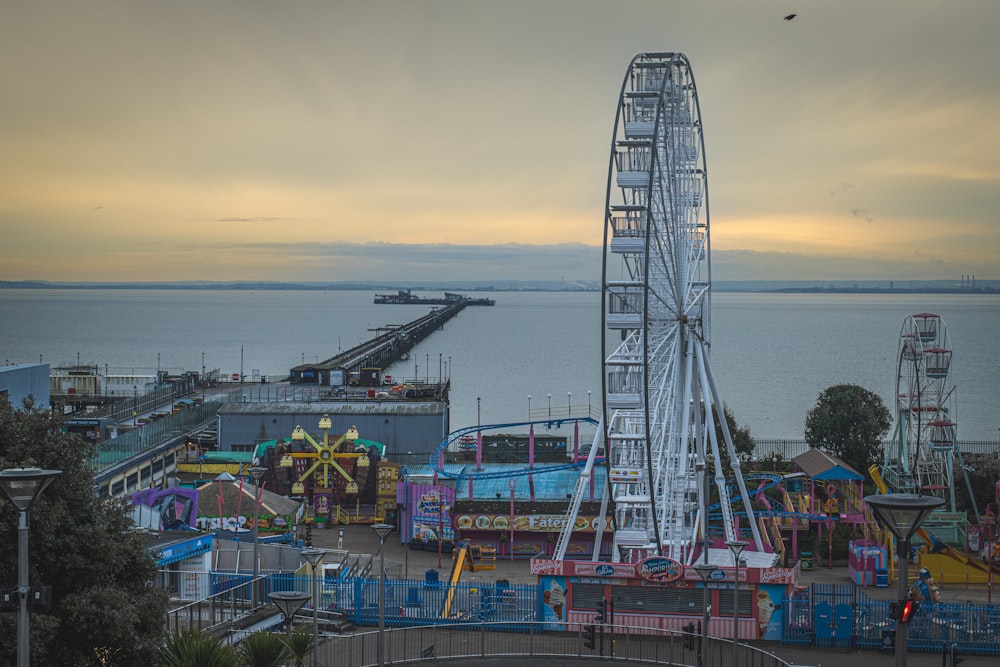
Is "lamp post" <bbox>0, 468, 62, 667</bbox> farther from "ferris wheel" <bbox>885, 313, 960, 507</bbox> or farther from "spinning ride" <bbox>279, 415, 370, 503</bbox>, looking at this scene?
"ferris wheel" <bbox>885, 313, 960, 507</bbox>

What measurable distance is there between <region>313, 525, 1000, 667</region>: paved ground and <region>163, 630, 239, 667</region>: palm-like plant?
23.6ft

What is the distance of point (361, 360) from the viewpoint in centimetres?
10644

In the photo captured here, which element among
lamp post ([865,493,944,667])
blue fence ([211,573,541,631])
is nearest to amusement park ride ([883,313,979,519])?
blue fence ([211,573,541,631])

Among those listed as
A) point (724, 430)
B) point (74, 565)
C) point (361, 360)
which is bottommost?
point (74, 565)

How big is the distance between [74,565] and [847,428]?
45.4 m

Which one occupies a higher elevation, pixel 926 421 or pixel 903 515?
pixel 903 515

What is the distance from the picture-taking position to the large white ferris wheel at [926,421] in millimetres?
42625

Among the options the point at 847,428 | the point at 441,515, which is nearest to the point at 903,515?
the point at 441,515

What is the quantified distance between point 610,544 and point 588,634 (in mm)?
11724

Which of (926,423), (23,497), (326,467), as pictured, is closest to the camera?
(23,497)

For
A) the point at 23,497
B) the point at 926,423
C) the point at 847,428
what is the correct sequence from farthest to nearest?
the point at 847,428 → the point at 926,423 → the point at 23,497

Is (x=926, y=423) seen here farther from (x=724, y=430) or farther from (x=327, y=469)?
(x=327, y=469)

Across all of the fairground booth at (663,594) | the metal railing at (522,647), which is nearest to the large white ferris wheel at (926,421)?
the fairground booth at (663,594)

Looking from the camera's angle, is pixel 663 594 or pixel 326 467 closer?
pixel 663 594
